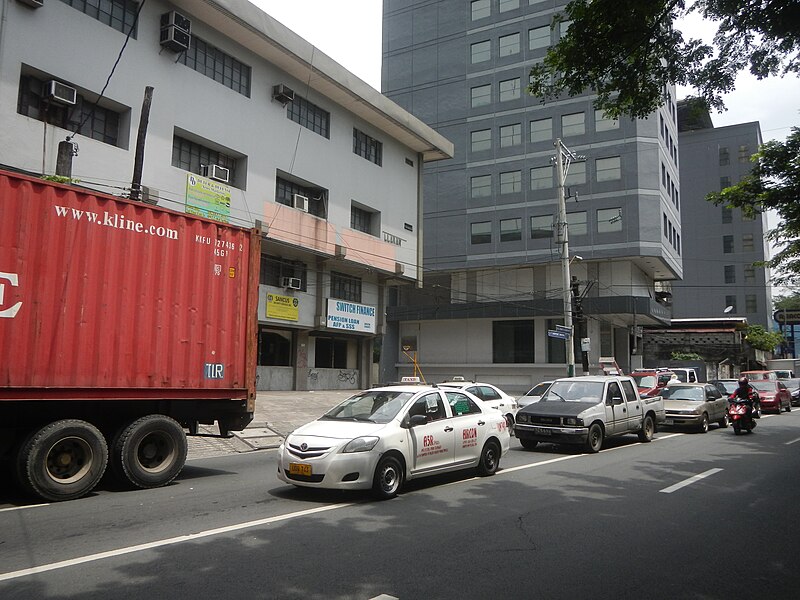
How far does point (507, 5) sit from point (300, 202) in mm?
27495

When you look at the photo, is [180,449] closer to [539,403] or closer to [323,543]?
[323,543]

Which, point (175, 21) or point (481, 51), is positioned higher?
point (481, 51)

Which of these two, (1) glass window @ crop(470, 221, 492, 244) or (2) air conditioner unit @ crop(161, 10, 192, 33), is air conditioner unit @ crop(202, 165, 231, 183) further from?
(1) glass window @ crop(470, 221, 492, 244)

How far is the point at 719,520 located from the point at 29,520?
7.88m

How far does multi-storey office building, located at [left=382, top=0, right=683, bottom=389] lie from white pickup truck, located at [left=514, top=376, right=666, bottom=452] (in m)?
23.7

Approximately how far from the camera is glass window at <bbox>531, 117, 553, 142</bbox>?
42.8 meters

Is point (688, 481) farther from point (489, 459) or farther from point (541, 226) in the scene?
point (541, 226)

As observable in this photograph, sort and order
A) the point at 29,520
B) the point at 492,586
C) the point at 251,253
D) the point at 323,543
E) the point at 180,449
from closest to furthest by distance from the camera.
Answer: the point at 492,586 → the point at 323,543 → the point at 29,520 → the point at 180,449 → the point at 251,253

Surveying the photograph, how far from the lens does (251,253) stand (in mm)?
10578

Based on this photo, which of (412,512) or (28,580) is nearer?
(28,580)

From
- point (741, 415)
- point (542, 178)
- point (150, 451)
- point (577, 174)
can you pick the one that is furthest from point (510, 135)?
point (150, 451)

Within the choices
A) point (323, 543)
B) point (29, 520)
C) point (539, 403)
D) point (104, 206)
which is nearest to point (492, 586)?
point (323, 543)

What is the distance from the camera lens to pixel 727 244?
70562mm

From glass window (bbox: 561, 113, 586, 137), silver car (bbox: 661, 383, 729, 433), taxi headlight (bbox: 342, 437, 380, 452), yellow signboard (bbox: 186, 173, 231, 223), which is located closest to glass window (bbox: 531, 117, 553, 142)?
glass window (bbox: 561, 113, 586, 137)
